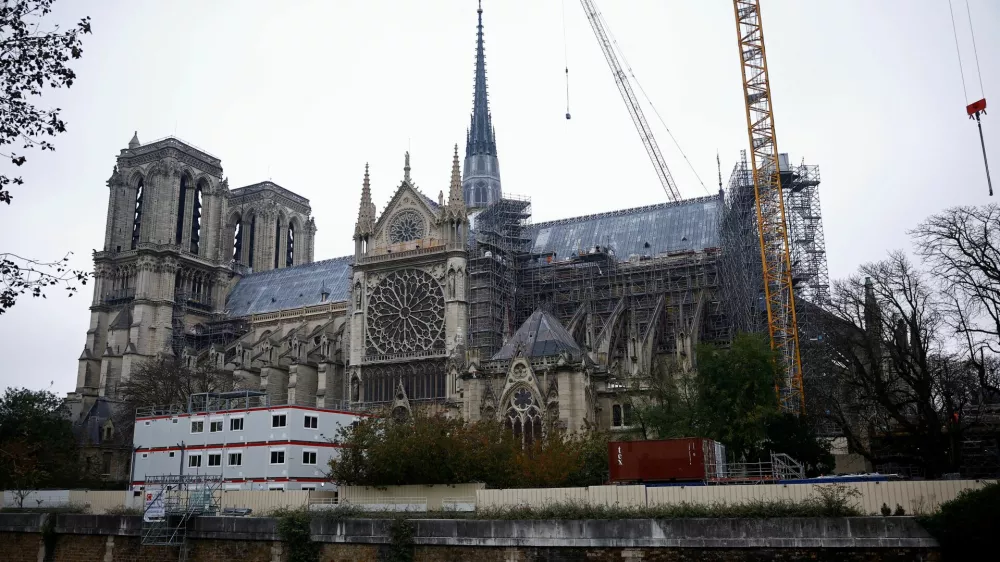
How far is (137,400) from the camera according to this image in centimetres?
6944

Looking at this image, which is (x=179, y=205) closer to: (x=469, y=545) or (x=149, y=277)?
(x=149, y=277)

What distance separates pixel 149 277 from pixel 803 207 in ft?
186

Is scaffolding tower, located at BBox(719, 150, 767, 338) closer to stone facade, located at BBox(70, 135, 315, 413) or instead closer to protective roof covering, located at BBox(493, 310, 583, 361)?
protective roof covering, located at BBox(493, 310, 583, 361)

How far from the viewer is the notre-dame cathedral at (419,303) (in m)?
54.3

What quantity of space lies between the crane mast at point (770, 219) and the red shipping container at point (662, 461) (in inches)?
894

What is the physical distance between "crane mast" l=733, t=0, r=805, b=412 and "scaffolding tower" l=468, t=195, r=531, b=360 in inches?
700

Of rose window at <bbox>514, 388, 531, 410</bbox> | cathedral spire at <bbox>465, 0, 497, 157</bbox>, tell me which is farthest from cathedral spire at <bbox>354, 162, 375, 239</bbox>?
cathedral spire at <bbox>465, 0, 497, 157</bbox>

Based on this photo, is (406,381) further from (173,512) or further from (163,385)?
(173,512)

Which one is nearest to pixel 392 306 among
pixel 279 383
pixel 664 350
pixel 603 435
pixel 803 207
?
pixel 279 383

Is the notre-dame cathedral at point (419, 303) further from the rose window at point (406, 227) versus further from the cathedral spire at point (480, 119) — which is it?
the cathedral spire at point (480, 119)

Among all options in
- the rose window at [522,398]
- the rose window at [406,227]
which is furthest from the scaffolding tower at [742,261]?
the rose window at [406,227]

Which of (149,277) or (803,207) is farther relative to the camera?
(149,277)

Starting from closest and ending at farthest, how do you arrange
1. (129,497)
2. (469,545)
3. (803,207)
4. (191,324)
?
(469,545) < (129,497) < (803,207) < (191,324)

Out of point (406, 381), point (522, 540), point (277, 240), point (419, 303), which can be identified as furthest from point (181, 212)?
point (522, 540)
